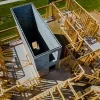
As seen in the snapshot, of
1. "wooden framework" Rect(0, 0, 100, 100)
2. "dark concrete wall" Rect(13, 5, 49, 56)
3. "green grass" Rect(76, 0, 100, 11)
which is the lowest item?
"wooden framework" Rect(0, 0, 100, 100)

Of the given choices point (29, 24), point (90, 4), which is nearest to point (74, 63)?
point (29, 24)

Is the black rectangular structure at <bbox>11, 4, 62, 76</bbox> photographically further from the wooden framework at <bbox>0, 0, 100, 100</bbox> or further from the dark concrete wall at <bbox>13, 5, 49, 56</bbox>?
the wooden framework at <bbox>0, 0, 100, 100</bbox>

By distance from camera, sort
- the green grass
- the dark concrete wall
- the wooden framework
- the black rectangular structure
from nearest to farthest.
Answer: the black rectangular structure → the wooden framework → the dark concrete wall → the green grass

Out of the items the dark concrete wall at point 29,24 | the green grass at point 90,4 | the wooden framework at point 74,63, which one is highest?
the green grass at point 90,4

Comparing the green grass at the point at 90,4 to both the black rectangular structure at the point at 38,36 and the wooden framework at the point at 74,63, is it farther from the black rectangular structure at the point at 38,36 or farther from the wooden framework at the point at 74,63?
the black rectangular structure at the point at 38,36

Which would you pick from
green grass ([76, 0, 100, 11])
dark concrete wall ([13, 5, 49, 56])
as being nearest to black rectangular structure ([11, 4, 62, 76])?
dark concrete wall ([13, 5, 49, 56])

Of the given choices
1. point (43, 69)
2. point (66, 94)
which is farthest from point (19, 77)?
point (66, 94)

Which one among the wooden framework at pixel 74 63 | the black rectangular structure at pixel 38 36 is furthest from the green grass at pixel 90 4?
the black rectangular structure at pixel 38 36

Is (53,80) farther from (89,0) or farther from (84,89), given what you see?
(89,0)

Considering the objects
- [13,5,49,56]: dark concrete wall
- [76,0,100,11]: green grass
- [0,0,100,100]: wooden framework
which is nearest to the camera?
[0,0,100,100]: wooden framework

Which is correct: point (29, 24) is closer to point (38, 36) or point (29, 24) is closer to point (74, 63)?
point (38, 36)

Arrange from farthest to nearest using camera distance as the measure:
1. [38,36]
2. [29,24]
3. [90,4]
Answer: [90,4] < [38,36] < [29,24]
